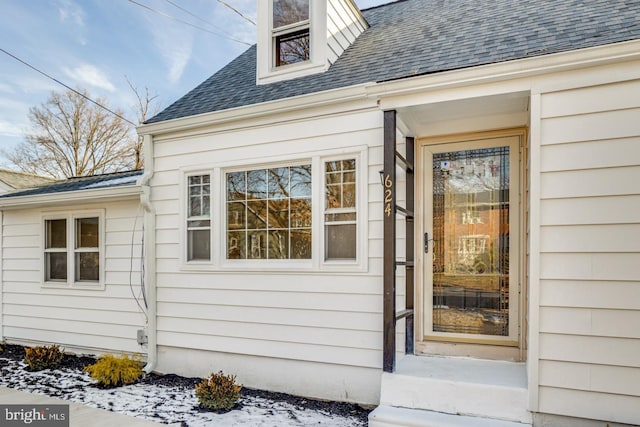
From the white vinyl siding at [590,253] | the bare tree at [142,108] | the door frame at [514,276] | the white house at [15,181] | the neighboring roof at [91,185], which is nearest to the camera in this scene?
the white vinyl siding at [590,253]

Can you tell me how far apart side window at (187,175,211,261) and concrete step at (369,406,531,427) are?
268cm

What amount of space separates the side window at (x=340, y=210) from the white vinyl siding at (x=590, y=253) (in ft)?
5.50

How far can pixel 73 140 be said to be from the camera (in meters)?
15.6

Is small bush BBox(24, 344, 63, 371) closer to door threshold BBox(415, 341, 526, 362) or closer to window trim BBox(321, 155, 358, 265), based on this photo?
window trim BBox(321, 155, 358, 265)

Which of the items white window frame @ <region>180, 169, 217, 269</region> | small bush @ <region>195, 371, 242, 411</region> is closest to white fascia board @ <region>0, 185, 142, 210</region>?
white window frame @ <region>180, 169, 217, 269</region>

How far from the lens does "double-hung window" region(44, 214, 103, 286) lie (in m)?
5.96

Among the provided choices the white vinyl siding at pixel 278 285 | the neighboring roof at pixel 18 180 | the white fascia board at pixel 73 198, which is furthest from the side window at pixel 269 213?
the neighboring roof at pixel 18 180

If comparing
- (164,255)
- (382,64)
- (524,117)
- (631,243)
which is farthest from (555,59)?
(164,255)

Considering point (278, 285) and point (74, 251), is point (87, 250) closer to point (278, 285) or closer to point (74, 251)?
point (74, 251)

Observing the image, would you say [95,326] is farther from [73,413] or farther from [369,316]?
[369,316]

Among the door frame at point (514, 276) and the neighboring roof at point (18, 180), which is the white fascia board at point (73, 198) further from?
the door frame at point (514, 276)

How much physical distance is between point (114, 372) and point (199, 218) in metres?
1.94

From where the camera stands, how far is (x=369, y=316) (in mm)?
3816

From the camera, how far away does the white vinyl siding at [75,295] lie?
5.55 meters
